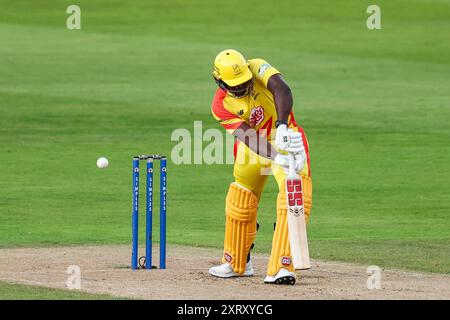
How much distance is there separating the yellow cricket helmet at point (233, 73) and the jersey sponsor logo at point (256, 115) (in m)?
0.22

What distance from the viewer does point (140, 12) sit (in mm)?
39500

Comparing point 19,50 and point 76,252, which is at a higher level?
point 19,50

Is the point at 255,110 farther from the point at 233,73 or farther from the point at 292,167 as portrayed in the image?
the point at 292,167

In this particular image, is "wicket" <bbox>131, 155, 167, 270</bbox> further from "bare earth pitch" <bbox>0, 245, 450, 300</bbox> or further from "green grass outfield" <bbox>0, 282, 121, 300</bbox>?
"green grass outfield" <bbox>0, 282, 121, 300</bbox>

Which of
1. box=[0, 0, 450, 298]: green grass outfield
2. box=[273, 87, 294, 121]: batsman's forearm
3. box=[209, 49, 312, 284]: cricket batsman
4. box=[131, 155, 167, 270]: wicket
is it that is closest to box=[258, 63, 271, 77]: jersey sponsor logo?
box=[209, 49, 312, 284]: cricket batsman

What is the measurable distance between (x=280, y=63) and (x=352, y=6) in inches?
346

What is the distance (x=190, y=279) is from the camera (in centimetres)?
1243

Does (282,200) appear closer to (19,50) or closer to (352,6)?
(19,50)

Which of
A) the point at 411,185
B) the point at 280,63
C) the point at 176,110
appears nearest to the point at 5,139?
the point at 176,110

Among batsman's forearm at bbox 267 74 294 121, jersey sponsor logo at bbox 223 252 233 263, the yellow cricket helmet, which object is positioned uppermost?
the yellow cricket helmet

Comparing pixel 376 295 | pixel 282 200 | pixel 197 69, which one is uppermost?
pixel 197 69

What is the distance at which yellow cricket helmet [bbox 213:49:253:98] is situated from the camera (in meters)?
12.2

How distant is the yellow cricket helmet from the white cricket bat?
839mm

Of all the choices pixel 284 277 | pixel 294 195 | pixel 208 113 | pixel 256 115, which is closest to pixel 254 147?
pixel 256 115
